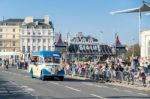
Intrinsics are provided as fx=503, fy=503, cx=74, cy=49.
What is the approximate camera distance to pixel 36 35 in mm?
190625

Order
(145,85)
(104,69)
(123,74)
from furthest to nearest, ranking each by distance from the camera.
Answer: (104,69), (123,74), (145,85)

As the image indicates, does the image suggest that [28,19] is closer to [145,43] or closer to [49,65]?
[145,43]

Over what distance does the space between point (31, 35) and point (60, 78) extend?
147266 mm

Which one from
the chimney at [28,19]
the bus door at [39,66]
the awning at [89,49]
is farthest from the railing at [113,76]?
the chimney at [28,19]

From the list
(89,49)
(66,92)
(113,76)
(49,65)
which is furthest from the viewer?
(89,49)

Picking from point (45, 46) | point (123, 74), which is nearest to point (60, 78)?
point (123, 74)

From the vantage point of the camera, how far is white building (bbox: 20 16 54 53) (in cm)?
18712

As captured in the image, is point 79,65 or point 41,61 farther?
point 79,65

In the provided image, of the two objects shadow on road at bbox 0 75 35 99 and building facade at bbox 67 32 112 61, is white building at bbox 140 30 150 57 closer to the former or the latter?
shadow on road at bbox 0 75 35 99

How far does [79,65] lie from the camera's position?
52.5m

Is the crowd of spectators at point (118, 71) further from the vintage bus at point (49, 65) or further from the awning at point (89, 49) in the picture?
the awning at point (89, 49)

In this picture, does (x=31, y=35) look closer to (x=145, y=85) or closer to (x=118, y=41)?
(x=118, y=41)

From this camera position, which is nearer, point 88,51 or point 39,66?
point 39,66

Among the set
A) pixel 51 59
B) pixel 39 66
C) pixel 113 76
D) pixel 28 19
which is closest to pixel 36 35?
pixel 28 19
